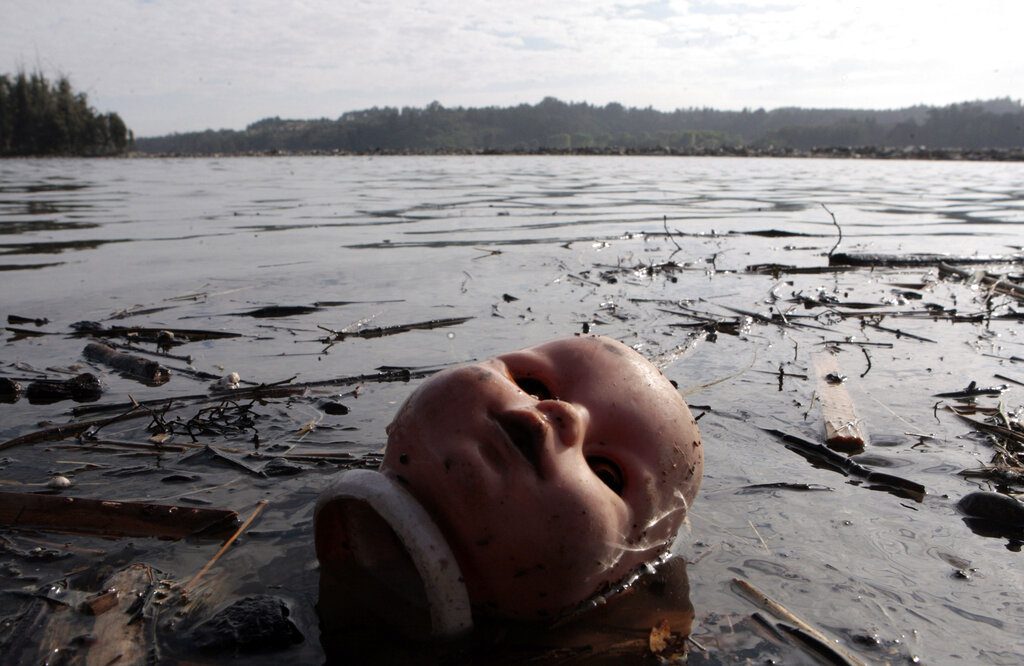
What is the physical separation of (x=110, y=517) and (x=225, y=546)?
1.48ft

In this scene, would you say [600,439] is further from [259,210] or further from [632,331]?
[259,210]

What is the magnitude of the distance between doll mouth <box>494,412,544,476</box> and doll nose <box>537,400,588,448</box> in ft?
0.29

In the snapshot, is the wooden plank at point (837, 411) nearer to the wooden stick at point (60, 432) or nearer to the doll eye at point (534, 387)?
the doll eye at point (534, 387)

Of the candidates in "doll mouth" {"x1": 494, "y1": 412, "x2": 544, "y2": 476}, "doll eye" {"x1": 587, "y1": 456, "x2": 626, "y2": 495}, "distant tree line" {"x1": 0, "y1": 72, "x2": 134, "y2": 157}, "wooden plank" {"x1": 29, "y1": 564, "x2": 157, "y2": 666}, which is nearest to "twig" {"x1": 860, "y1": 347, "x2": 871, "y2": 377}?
"doll eye" {"x1": 587, "y1": 456, "x2": 626, "y2": 495}

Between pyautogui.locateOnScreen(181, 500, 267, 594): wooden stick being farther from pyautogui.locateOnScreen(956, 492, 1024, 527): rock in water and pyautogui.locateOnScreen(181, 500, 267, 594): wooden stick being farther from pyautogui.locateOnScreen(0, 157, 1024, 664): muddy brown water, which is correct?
pyautogui.locateOnScreen(956, 492, 1024, 527): rock in water

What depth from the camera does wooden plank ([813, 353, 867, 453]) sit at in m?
3.74

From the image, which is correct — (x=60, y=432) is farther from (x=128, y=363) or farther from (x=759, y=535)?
(x=759, y=535)

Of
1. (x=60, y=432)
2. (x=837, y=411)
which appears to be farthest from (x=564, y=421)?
(x=60, y=432)

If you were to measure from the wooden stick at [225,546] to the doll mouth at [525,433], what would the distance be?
45.8 inches

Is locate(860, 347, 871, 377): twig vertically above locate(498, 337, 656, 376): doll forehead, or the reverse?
locate(498, 337, 656, 376): doll forehead

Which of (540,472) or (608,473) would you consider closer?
(540,472)

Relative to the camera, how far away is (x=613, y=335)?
578 cm

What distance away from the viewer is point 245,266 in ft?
29.1

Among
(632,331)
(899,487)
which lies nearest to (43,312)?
(632,331)
